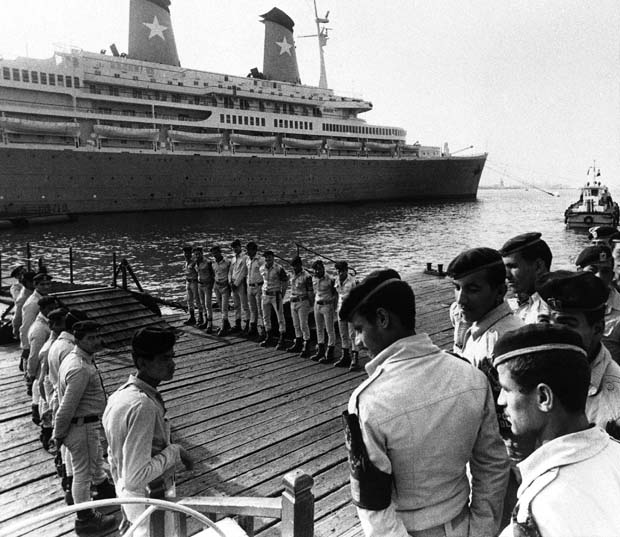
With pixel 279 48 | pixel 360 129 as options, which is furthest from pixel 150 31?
pixel 360 129

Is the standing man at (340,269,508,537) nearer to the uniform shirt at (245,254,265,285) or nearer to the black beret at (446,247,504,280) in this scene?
the black beret at (446,247,504,280)

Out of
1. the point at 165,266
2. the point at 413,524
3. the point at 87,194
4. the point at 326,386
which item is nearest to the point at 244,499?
the point at 413,524

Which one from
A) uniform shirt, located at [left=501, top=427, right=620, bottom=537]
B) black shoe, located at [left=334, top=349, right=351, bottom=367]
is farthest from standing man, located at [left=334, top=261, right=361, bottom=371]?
uniform shirt, located at [left=501, top=427, right=620, bottom=537]

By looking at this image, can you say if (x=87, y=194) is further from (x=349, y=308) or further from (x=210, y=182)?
(x=349, y=308)

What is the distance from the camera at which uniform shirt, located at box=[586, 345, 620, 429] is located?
1.79 meters

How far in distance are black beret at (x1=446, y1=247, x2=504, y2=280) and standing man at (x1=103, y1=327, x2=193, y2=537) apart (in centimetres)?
147

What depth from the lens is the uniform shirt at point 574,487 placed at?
976mm

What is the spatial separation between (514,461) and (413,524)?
1.75ft

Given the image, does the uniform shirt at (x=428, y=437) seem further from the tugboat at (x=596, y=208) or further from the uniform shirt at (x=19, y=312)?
the tugboat at (x=596, y=208)

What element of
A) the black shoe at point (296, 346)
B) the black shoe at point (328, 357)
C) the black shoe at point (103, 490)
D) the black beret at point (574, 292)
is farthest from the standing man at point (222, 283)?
the black beret at point (574, 292)

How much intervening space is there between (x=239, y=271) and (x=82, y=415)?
4837 millimetres

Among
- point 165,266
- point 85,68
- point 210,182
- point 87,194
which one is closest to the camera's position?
point 165,266

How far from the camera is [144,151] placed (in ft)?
120

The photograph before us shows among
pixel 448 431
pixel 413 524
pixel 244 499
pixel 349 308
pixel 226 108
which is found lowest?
pixel 244 499
